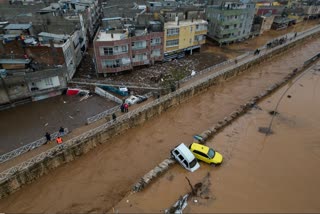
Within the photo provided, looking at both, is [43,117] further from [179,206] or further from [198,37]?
[198,37]

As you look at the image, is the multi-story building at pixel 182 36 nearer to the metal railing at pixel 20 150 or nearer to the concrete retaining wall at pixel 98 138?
the concrete retaining wall at pixel 98 138

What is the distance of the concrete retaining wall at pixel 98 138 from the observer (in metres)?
18.5

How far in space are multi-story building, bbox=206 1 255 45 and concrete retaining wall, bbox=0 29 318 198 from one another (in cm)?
2084

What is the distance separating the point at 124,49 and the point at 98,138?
17103mm

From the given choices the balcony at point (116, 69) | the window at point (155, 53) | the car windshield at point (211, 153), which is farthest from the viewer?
the window at point (155, 53)

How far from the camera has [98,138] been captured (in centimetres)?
2314

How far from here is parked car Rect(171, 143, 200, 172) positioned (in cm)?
2021

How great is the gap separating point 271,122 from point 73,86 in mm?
29323

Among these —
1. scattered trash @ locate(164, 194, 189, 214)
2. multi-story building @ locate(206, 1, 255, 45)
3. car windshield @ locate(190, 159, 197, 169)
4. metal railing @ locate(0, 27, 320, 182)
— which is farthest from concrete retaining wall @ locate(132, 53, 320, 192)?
multi-story building @ locate(206, 1, 255, 45)

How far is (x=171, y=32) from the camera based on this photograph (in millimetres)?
39938

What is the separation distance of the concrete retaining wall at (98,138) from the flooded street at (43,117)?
12.6ft

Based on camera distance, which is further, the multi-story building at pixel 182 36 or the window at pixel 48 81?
the multi-story building at pixel 182 36

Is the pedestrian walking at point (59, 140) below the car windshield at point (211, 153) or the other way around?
the other way around

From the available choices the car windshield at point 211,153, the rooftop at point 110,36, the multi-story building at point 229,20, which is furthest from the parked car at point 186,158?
the multi-story building at point 229,20
